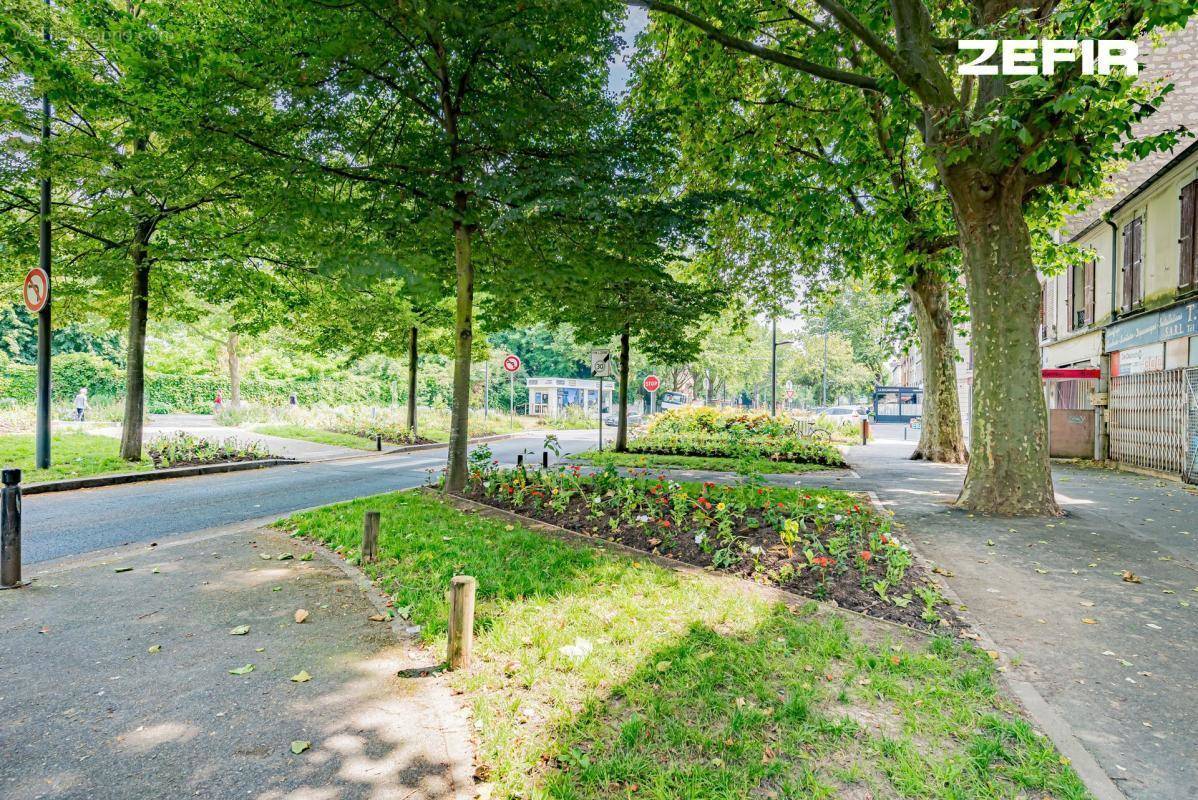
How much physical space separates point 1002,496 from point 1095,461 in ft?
36.7

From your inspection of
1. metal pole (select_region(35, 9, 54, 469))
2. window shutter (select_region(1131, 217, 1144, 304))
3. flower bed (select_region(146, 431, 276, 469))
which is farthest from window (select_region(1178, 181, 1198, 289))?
metal pole (select_region(35, 9, 54, 469))

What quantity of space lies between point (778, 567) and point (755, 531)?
40.9 inches

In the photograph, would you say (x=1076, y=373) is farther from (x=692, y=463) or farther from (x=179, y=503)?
(x=179, y=503)

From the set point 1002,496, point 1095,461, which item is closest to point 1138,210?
point 1095,461

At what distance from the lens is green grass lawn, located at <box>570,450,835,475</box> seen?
13.8 meters

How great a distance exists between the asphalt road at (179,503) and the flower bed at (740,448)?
686cm

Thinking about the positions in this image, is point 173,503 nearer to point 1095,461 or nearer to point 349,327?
point 349,327

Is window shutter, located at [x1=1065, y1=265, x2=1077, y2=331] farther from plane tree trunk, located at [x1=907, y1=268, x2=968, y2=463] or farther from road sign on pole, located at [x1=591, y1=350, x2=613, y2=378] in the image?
road sign on pole, located at [x1=591, y1=350, x2=613, y2=378]

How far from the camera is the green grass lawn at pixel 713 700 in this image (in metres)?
2.51

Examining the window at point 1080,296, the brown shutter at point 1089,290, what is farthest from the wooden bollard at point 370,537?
the brown shutter at point 1089,290

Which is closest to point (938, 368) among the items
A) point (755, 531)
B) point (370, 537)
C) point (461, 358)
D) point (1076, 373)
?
point (1076, 373)

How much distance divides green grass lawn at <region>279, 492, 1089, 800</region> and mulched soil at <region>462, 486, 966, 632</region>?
36 cm

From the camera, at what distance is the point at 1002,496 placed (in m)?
8.01

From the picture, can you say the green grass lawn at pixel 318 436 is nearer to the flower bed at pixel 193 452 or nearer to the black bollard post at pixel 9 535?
the flower bed at pixel 193 452
